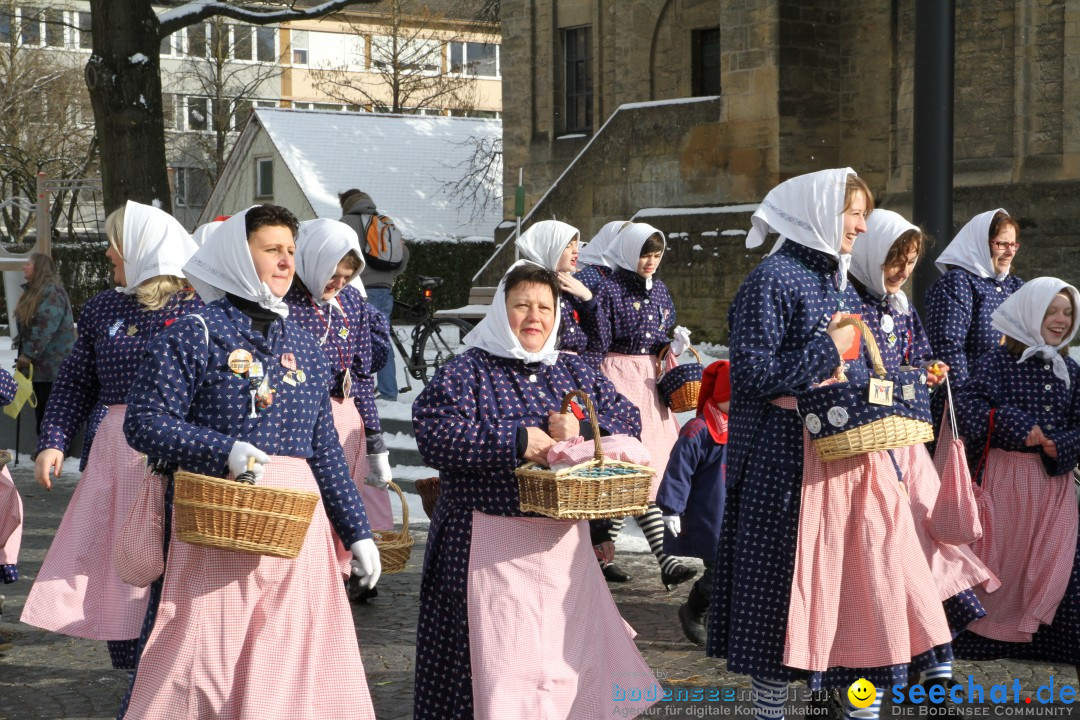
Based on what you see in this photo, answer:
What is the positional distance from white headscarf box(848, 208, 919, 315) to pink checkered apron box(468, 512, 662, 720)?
4.56ft

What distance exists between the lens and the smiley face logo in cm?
476

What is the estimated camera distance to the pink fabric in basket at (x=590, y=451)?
14.2 feet

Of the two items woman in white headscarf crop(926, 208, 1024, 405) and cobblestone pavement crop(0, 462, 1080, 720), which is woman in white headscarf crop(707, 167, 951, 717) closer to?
cobblestone pavement crop(0, 462, 1080, 720)

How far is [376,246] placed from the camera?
13.0 metres

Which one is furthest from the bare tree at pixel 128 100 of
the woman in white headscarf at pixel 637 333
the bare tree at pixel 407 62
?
the bare tree at pixel 407 62

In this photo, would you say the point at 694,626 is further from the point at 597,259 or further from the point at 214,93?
the point at 214,93

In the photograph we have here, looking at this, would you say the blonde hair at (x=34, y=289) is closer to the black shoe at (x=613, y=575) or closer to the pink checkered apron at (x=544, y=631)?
the black shoe at (x=613, y=575)

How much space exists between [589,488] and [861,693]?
1225 mm

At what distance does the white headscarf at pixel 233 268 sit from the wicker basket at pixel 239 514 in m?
0.65

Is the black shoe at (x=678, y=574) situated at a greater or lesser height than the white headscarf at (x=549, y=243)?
lesser

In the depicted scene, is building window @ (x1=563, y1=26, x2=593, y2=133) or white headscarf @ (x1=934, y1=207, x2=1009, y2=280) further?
building window @ (x1=563, y1=26, x2=593, y2=133)

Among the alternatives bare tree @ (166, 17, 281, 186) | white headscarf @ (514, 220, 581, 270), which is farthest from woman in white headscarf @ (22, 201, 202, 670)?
bare tree @ (166, 17, 281, 186)

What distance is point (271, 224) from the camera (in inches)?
177

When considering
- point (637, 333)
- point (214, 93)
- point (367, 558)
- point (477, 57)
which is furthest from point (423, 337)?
A: point (477, 57)
